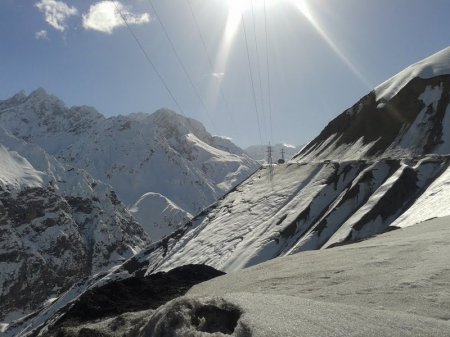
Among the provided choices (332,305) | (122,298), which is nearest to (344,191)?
(122,298)

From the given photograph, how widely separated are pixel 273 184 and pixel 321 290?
65.4m

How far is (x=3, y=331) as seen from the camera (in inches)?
4203

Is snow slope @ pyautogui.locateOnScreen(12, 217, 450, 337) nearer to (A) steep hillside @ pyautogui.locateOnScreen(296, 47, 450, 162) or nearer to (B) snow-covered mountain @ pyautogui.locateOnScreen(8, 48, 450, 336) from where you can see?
(B) snow-covered mountain @ pyautogui.locateOnScreen(8, 48, 450, 336)

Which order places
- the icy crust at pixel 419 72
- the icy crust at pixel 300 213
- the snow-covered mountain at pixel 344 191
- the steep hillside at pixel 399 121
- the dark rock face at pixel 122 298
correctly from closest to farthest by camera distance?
the dark rock face at pixel 122 298 < the snow-covered mountain at pixel 344 191 < the icy crust at pixel 300 213 < the steep hillside at pixel 399 121 < the icy crust at pixel 419 72

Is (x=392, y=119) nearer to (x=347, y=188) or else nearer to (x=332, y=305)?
(x=347, y=188)

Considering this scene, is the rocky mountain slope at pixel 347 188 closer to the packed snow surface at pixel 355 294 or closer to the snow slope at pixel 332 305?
the packed snow surface at pixel 355 294

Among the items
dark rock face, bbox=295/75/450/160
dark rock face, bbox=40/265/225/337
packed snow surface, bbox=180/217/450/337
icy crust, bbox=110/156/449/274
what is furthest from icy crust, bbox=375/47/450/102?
packed snow surface, bbox=180/217/450/337

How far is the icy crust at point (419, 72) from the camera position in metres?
78.2

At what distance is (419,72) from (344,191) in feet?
91.5

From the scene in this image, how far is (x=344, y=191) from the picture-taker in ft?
210

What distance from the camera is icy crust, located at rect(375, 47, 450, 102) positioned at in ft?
257

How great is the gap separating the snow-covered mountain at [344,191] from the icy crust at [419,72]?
10.1 inches

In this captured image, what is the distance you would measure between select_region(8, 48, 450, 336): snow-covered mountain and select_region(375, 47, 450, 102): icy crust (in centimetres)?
26

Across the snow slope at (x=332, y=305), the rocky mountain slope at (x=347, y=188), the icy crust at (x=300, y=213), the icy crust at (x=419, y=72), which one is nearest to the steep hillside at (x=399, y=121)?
the icy crust at (x=419, y=72)
